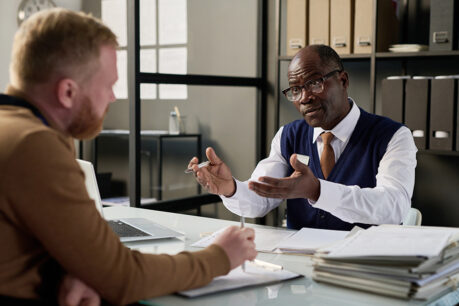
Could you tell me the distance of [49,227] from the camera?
3.02 feet

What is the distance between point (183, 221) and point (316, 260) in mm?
815

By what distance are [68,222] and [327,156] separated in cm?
139

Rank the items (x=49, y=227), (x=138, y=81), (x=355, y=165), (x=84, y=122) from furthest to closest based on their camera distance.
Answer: (x=138, y=81) → (x=355, y=165) → (x=84, y=122) → (x=49, y=227)

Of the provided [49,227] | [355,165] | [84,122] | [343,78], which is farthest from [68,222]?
[343,78]

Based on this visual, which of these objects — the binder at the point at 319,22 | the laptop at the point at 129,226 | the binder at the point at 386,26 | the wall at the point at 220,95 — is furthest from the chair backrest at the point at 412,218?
the wall at the point at 220,95

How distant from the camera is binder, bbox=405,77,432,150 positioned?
9.25 ft

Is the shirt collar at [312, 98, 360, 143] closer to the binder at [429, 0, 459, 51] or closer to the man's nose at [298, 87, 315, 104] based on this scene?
the man's nose at [298, 87, 315, 104]

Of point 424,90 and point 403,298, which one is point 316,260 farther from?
point 424,90

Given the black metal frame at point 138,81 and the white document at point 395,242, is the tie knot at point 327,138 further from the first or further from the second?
the black metal frame at point 138,81

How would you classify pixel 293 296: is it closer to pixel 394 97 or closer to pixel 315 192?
pixel 315 192

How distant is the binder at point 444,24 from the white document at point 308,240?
1.60 meters

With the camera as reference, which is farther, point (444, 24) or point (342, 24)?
point (342, 24)

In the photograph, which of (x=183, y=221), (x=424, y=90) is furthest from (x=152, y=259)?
(x=424, y=90)

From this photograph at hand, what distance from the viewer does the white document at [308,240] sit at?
1491 millimetres
